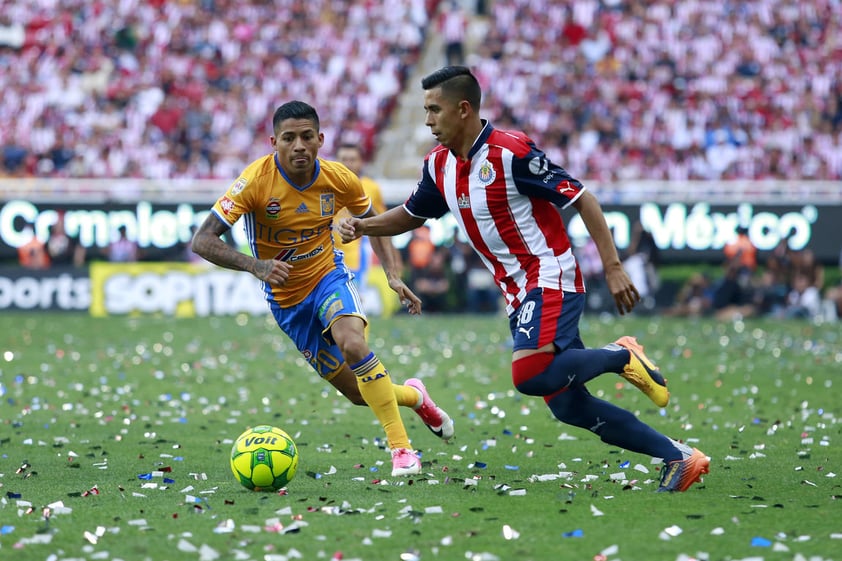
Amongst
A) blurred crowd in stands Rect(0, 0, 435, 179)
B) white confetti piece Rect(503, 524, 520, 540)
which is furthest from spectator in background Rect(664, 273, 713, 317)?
white confetti piece Rect(503, 524, 520, 540)

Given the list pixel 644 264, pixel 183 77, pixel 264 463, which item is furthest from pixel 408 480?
pixel 183 77

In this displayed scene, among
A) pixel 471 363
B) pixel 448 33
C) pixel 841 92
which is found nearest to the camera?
pixel 471 363

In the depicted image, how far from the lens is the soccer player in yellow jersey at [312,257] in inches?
299

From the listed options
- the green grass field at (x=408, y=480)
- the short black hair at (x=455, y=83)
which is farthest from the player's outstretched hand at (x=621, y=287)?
the short black hair at (x=455, y=83)

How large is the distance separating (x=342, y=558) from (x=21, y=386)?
328 inches

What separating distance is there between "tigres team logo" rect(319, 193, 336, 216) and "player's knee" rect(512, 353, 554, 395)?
2.08 m

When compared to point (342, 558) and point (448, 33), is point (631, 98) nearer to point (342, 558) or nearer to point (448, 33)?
point (448, 33)

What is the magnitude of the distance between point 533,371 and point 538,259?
636mm

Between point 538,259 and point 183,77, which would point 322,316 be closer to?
point 538,259

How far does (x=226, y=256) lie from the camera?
24.4ft

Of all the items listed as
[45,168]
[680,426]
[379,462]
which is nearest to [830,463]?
[680,426]

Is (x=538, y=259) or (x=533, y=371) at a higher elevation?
(x=538, y=259)

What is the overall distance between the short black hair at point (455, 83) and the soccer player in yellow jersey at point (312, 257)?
3.69 feet

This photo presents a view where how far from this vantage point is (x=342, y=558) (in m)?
5.11
